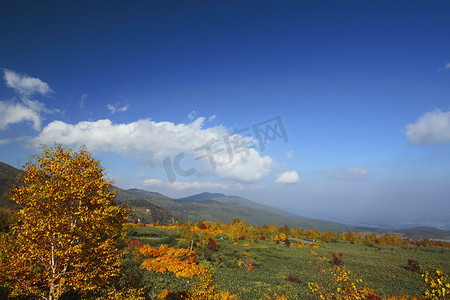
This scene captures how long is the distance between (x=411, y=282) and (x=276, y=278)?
74.4 feet

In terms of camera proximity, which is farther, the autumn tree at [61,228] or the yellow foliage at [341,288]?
the autumn tree at [61,228]

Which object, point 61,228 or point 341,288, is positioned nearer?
point 341,288

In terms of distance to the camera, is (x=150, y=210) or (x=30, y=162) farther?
(x=150, y=210)

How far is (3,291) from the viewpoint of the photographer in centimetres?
1220

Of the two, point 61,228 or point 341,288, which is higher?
point 61,228

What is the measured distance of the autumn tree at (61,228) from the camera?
893 centimetres

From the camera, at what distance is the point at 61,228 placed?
923cm

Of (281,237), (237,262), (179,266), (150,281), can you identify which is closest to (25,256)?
(150,281)

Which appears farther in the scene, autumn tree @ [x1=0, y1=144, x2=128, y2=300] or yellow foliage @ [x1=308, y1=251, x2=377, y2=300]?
autumn tree @ [x1=0, y1=144, x2=128, y2=300]

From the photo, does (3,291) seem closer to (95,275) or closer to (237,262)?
(95,275)

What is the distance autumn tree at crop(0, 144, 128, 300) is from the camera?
29.3 ft

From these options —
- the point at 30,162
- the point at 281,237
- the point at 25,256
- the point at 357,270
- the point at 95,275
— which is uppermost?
the point at 30,162

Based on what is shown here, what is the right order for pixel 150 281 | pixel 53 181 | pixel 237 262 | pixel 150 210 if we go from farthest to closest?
pixel 150 210, pixel 237 262, pixel 150 281, pixel 53 181

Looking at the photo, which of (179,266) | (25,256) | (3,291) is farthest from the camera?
(179,266)
